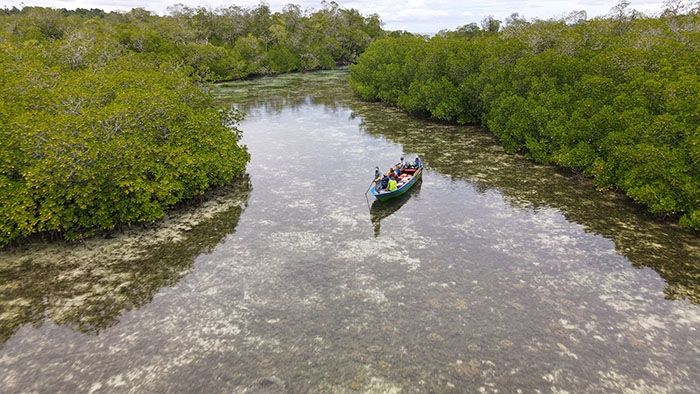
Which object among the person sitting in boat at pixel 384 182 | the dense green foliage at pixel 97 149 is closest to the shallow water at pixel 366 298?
the person sitting in boat at pixel 384 182

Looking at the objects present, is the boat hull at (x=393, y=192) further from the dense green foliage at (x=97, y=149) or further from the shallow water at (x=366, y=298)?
the dense green foliage at (x=97, y=149)

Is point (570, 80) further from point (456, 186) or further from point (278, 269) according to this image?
point (278, 269)

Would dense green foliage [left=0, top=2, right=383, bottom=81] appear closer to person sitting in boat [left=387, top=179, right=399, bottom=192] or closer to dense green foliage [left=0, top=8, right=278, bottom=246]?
dense green foliage [left=0, top=8, right=278, bottom=246]

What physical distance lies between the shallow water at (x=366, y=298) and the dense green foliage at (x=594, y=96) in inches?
83.4

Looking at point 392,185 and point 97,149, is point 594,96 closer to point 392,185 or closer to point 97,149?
point 392,185

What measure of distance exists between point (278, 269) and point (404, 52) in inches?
1709

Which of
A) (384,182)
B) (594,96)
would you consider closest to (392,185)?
(384,182)

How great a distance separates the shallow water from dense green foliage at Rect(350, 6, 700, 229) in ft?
6.95

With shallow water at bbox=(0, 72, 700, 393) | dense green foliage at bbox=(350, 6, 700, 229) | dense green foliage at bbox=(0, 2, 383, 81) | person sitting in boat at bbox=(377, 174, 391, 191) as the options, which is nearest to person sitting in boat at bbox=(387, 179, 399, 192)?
person sitting in boat at bbox=(377, 174, 391, 191)

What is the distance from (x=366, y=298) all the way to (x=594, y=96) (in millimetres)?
20618

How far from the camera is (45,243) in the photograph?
1806 cm

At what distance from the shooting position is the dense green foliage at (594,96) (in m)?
19.8

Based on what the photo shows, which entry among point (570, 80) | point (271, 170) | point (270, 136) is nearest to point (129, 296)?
point (271, 170)

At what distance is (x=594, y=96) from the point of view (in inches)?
1029
